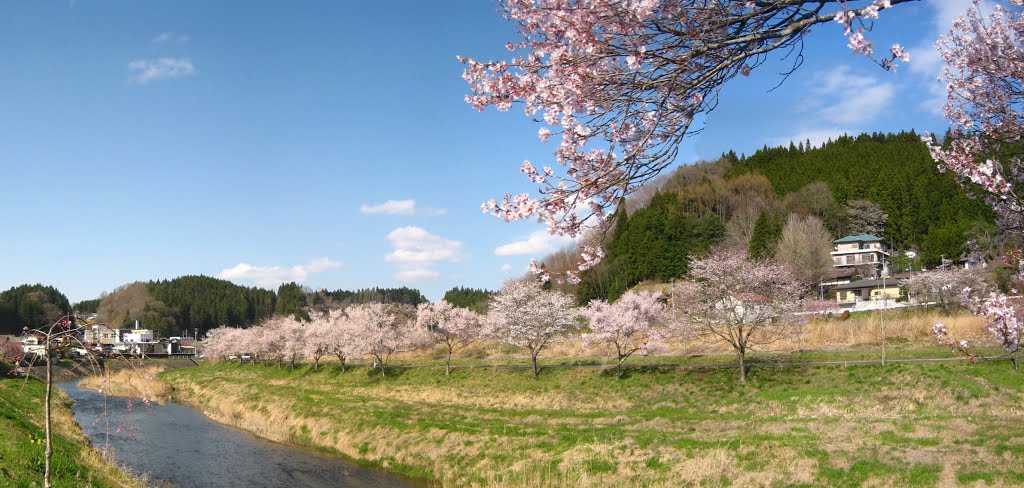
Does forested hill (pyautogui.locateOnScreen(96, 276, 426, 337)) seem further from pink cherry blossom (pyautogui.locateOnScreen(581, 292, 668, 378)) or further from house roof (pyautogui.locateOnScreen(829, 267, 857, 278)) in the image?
pink cherry blossom (pyautogui.locateOnScreen(581, 292, 668, 378))

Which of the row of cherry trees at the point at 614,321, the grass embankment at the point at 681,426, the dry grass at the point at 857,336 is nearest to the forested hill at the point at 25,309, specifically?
the row of cherry trees at the point at 614,321

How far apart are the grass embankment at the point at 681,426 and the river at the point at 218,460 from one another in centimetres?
134

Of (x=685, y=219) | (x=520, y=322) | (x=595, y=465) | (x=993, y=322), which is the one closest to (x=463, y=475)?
(x=595, y=465)

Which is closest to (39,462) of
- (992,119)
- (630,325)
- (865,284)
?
(992,119)

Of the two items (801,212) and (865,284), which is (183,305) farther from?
(865,284)

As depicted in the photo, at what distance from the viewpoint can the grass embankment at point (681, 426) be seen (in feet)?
63.3

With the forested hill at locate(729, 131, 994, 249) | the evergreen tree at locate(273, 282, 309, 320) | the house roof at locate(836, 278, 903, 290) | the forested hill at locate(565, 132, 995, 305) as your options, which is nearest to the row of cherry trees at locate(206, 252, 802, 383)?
the forested hill at locate(565, 132, 995, 305)

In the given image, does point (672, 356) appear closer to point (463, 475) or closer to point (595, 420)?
point (595, 420)

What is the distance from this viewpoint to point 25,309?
135000 millimetres

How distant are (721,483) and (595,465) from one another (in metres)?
4.33

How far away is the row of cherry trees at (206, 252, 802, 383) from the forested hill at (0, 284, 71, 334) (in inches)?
3454

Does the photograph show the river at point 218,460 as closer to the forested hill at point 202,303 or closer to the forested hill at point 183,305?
the forested hill at point 202,303

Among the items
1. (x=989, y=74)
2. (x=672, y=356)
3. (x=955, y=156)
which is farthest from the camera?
(x=672, y=356)

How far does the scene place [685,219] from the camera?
98500 millimetres
